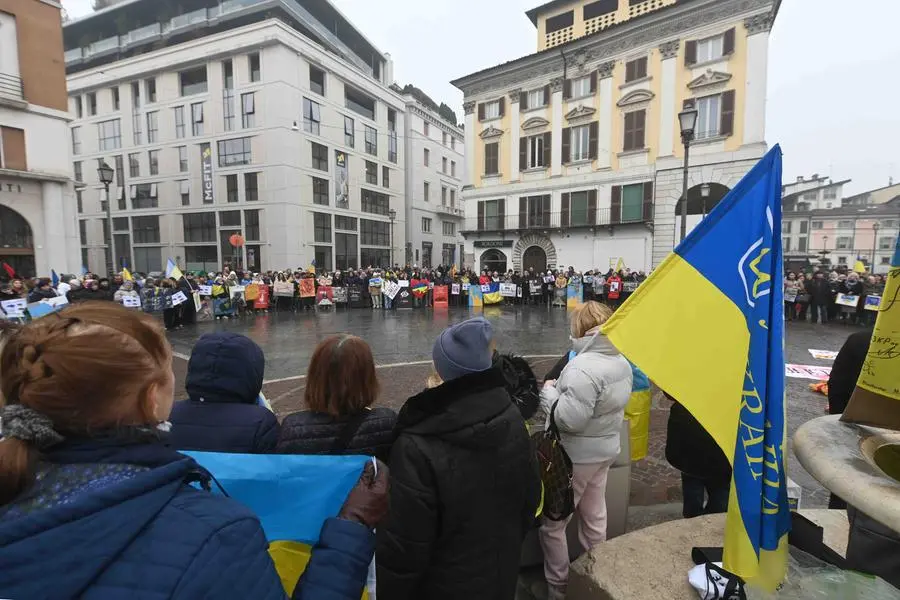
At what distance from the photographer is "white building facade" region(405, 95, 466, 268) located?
50375 millimetres

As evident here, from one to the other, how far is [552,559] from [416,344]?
8.77 metres

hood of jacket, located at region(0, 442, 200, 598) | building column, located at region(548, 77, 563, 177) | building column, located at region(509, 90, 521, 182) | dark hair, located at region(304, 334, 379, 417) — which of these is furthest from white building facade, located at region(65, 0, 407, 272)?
hood of jacket, located at region(0, 442, 200, 598)

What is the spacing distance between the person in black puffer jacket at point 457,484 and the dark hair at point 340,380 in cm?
29

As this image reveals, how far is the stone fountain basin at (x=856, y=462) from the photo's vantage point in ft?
4.32

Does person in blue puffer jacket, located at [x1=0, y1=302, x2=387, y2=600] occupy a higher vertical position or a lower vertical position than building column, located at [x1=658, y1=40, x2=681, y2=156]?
lower

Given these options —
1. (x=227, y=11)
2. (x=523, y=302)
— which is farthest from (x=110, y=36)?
(x=523, y=302)

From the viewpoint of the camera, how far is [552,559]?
2832 millimetres

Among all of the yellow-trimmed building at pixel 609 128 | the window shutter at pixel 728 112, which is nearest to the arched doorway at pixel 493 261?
the yellow-trimmed building at pixel 609 128

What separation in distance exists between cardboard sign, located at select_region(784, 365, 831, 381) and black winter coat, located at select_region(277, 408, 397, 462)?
8.87 m

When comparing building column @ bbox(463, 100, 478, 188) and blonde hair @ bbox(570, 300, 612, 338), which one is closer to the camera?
blonde hair @ bbox(570, 300, 612, 338)

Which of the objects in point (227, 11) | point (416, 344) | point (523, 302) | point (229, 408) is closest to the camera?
point (229, 408)

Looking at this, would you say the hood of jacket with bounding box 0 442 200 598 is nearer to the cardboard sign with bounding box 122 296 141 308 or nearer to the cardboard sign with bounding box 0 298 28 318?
the cardboard sign with bounding box 0 298 28 318

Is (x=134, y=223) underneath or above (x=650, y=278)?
above

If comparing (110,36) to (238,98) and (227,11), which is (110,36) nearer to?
(227,11)
